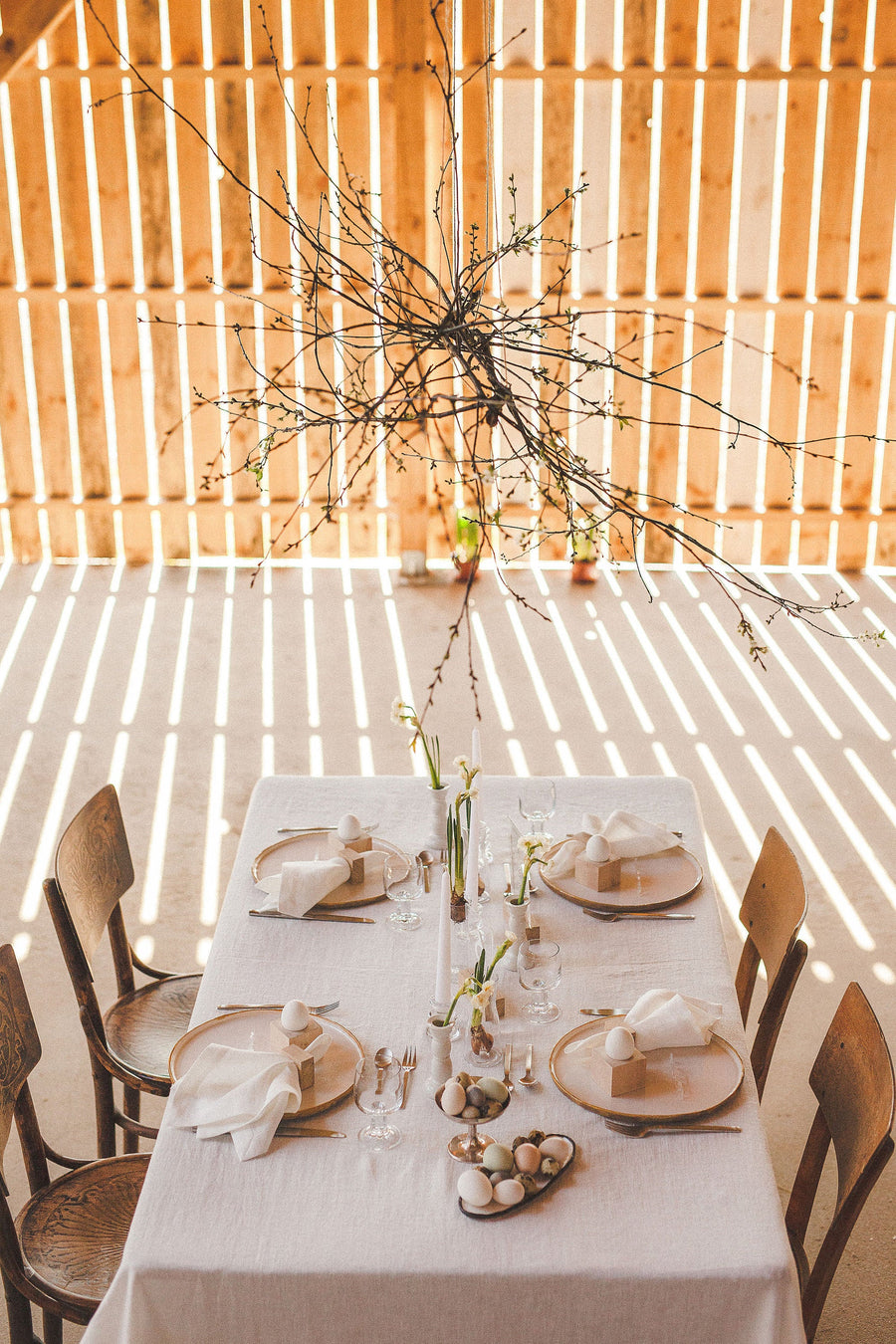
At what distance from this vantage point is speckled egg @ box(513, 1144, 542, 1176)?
6.38ft

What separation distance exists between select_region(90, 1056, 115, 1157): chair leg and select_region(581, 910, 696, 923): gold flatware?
1.08m

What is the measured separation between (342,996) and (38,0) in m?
5.41

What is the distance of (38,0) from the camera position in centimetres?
596

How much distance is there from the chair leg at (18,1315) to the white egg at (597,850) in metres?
1.32

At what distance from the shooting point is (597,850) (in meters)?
2.69

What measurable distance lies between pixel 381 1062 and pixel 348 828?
82 centimetres

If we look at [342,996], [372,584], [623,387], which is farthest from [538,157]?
[342,996]

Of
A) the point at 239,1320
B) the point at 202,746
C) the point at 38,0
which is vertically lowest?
the point at 202,746

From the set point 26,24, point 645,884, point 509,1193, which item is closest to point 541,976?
point 645,884

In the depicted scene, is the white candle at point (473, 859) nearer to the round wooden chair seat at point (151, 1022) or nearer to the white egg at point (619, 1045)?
the white egg at point (619, 1045)

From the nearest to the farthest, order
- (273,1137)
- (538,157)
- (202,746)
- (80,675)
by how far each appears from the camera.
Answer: (273,1137)
(202,746)
(80,675)
(538,157)

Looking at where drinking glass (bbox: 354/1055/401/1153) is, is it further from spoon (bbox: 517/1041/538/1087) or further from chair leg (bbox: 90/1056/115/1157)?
chair leg (bbox: 90/1056/115/1157)

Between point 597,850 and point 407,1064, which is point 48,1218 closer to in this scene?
point 407,1064

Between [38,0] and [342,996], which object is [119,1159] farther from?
[38,0]
